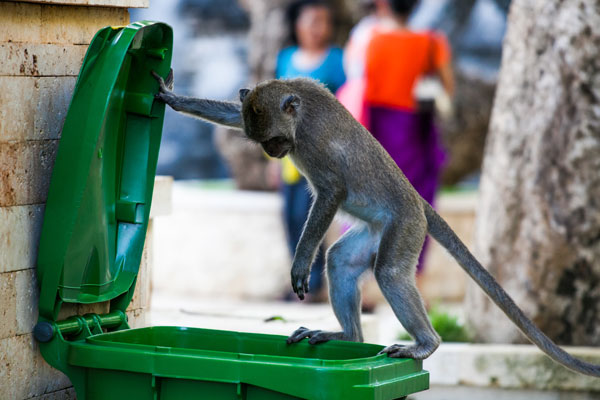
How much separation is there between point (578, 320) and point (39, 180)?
4025 mm

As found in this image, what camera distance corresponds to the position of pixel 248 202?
457 inches

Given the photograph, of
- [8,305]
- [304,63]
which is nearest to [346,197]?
[8,305]

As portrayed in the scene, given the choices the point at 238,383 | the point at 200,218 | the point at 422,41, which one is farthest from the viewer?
the point at 200,218

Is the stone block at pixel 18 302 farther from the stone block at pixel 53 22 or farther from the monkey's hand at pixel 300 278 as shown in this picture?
the monkey's hand at pixel 300 278

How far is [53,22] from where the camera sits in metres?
3.91

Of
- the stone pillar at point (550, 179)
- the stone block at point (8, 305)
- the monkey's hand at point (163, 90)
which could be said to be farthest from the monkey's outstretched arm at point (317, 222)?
the stone pillar at point (550, 179)

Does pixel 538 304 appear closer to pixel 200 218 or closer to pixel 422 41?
pixel 422 41

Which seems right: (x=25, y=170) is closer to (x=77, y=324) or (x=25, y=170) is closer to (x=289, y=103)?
(x=77, y=324)

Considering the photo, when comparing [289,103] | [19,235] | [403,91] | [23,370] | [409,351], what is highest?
[403,91]

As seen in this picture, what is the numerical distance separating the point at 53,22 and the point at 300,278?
1.41 m

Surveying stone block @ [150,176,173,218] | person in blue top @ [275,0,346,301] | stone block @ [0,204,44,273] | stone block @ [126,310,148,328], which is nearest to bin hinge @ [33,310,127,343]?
stone block @ [0,204,44,273]

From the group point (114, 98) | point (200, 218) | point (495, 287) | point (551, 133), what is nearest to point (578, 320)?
point (551, 133)

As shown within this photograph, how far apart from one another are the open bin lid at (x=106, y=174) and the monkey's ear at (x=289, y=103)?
542 millimetres

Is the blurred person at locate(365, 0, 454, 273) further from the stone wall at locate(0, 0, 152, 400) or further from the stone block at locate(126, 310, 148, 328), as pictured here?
the stone wall at locate(0, 0, 152, 400)
